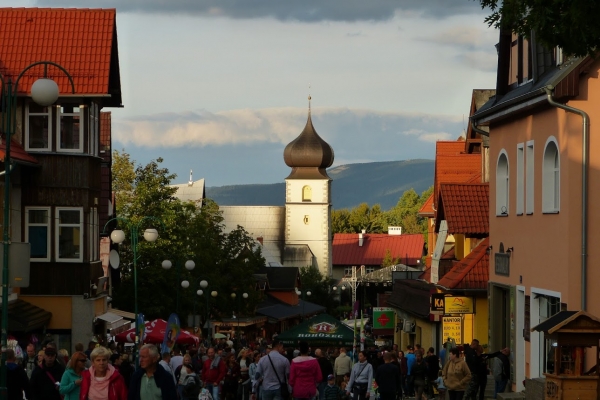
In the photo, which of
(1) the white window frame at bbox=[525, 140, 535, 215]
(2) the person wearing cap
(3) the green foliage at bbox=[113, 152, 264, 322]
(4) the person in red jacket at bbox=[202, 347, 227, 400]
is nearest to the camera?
(2) the person wearing cap

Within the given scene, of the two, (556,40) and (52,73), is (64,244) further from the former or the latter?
(556,40)

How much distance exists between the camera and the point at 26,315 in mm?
33781

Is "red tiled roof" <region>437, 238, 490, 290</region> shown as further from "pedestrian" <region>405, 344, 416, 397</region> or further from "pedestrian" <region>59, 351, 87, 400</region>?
"pedestrian" <region>59, 351, 87, 400</region>

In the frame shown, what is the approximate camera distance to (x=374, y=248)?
552ft

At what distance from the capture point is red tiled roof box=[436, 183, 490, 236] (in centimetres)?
3641

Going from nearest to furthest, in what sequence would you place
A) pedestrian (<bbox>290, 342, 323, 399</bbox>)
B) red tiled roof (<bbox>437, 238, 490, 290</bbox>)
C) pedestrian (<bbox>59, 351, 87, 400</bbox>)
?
pedestrian (<bbox>59, 351, 87, 400</bbox>) < pedestrian (<bbox>290, 342, 323, 399</bbox>) < red tiled roof (<bbox>437, 238, 490, 290</bbox>)

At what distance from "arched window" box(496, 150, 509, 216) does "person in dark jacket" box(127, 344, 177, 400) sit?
1589 cm

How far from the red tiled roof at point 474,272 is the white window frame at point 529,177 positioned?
855 cm

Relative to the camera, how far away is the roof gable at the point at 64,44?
118ft

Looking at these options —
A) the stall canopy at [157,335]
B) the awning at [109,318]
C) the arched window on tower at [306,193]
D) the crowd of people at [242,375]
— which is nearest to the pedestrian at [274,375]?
the crowd of people at [242,375]

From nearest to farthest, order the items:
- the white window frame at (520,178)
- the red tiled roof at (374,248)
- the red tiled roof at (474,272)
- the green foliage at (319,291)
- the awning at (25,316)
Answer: the white window frame at (520,178) → the awning at (25,316) → the red tiled roof at (474,272) → the green foliage at (319,291) → the red tiled roof at (374,248)

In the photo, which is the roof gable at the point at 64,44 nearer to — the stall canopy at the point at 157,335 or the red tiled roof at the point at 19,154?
the red tiled roof at the point at 19,154

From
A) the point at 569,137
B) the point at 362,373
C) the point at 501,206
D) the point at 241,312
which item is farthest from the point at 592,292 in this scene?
the point at 241,312

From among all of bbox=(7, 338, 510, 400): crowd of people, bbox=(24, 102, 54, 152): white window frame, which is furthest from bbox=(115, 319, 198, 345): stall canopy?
bbox=(24, 102, 54, 152): white window frame
